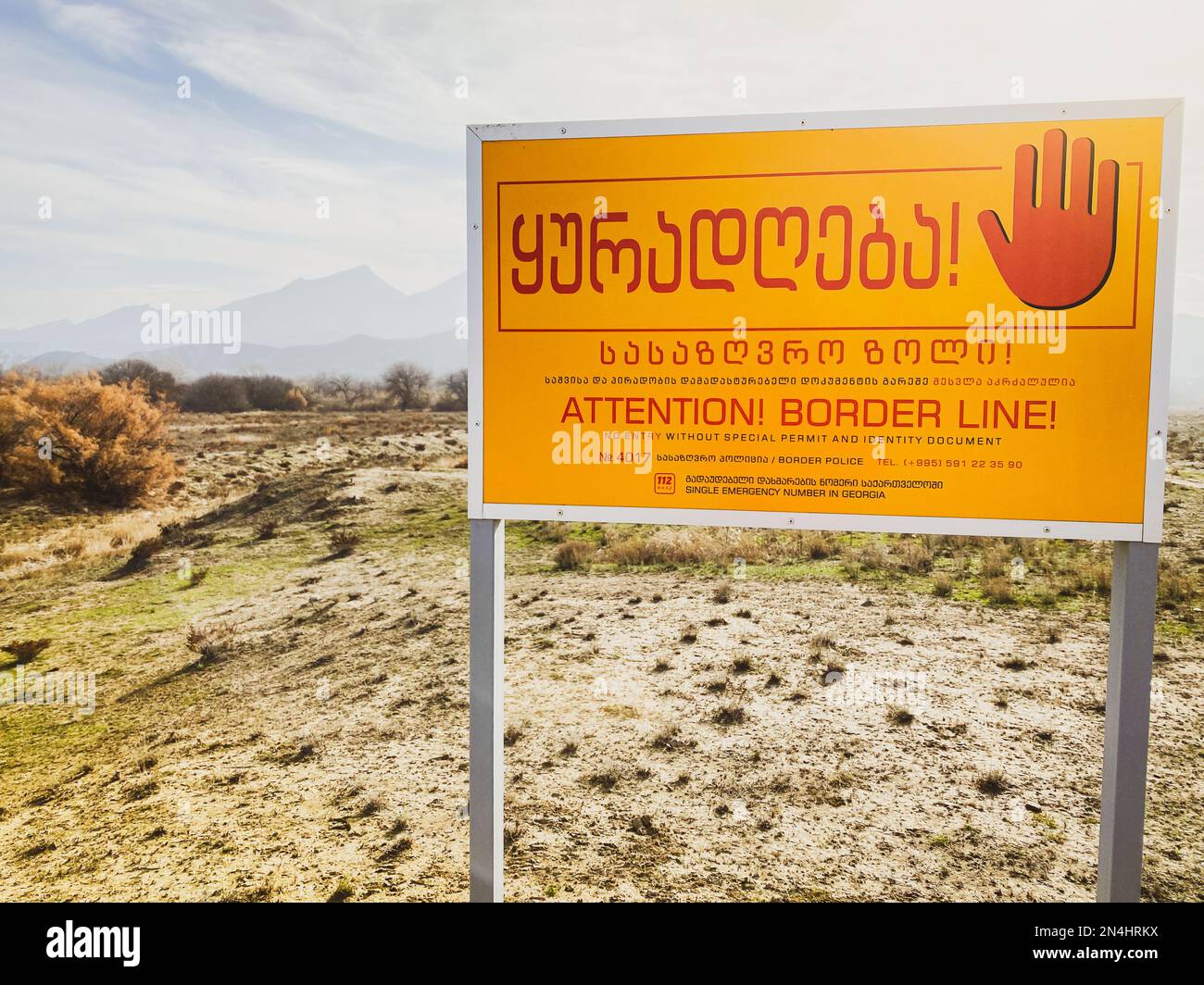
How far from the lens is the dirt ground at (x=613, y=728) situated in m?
5.11

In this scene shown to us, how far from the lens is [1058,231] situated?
125 inches

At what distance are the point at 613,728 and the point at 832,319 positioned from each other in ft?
15.9

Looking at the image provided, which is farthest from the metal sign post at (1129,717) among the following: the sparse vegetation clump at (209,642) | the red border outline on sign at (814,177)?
the sparse vegetation clump at (209,642)

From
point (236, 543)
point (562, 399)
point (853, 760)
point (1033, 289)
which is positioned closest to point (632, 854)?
point (853, 760)

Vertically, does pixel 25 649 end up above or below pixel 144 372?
below

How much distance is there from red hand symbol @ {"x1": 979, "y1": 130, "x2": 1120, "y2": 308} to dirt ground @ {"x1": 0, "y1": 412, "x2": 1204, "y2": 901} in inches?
150

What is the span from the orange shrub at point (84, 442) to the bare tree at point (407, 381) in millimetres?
21559

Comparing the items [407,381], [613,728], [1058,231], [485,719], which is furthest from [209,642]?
[407,381]

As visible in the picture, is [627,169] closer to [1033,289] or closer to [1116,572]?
[1033,289]

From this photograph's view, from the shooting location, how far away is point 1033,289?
10.4 feet

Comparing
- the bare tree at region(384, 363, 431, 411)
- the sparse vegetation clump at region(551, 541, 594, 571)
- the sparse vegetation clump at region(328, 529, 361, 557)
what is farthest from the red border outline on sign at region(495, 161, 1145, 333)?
the bare tree at region(384, 363, 431, 411)

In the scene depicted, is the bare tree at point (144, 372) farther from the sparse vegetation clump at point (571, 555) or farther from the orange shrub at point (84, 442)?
the sparse vegetation clump at point (571, 555)

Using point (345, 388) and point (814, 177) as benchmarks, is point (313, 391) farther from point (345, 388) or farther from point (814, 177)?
point (814, 177)

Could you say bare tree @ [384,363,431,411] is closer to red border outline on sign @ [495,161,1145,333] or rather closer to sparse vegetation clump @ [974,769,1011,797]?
sparse vegetation clump @ [974,769,1011,797]
